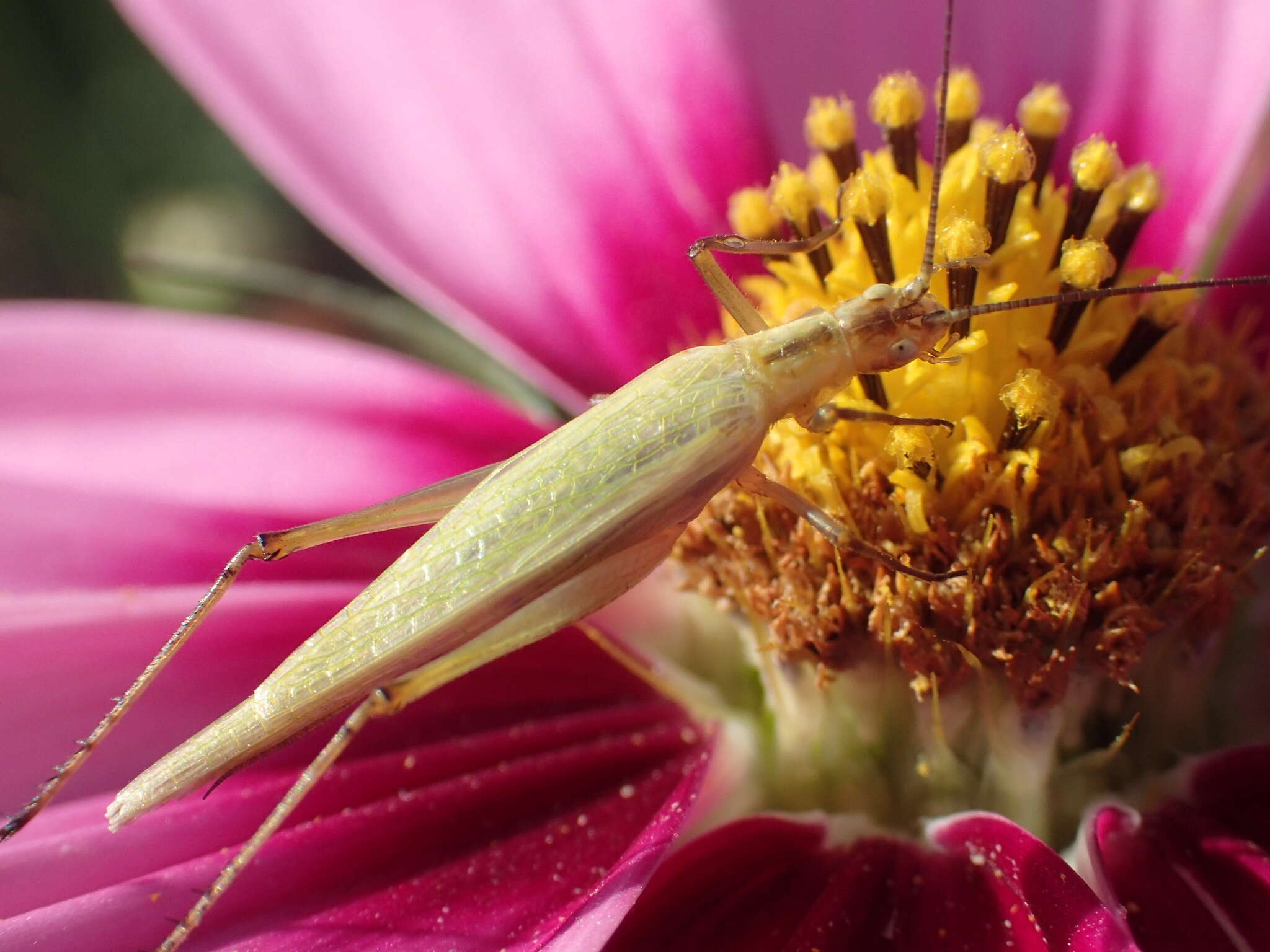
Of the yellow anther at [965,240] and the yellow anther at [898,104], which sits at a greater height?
the yellow anther at [898,104]

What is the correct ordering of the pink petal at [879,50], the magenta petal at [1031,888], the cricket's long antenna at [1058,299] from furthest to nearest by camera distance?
the pink petal at [879,50] < the cricket's long antenna at [1058,299] < the magenta petal at [1031,888]

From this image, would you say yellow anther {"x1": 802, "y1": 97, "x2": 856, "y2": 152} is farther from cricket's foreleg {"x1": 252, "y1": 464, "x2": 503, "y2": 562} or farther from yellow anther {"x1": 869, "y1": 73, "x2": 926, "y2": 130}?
cricket's foreleg {"x1": 252, "y1": 464, "x2": 503, "y2": 562}

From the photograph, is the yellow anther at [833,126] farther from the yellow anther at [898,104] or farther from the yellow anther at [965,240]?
the yellow anther at [965,240]

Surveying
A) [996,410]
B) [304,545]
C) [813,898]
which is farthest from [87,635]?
[996,410]

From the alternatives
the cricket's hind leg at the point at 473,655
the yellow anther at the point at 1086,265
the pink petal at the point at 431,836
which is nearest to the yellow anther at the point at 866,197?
the yellow anther at the point at 1086,265

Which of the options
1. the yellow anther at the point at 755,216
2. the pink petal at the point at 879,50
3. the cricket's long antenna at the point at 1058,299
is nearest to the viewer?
the cricket's long antenna at the point at 1058,299

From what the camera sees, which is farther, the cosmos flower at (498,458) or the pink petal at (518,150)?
the pink petal at (518,150)
